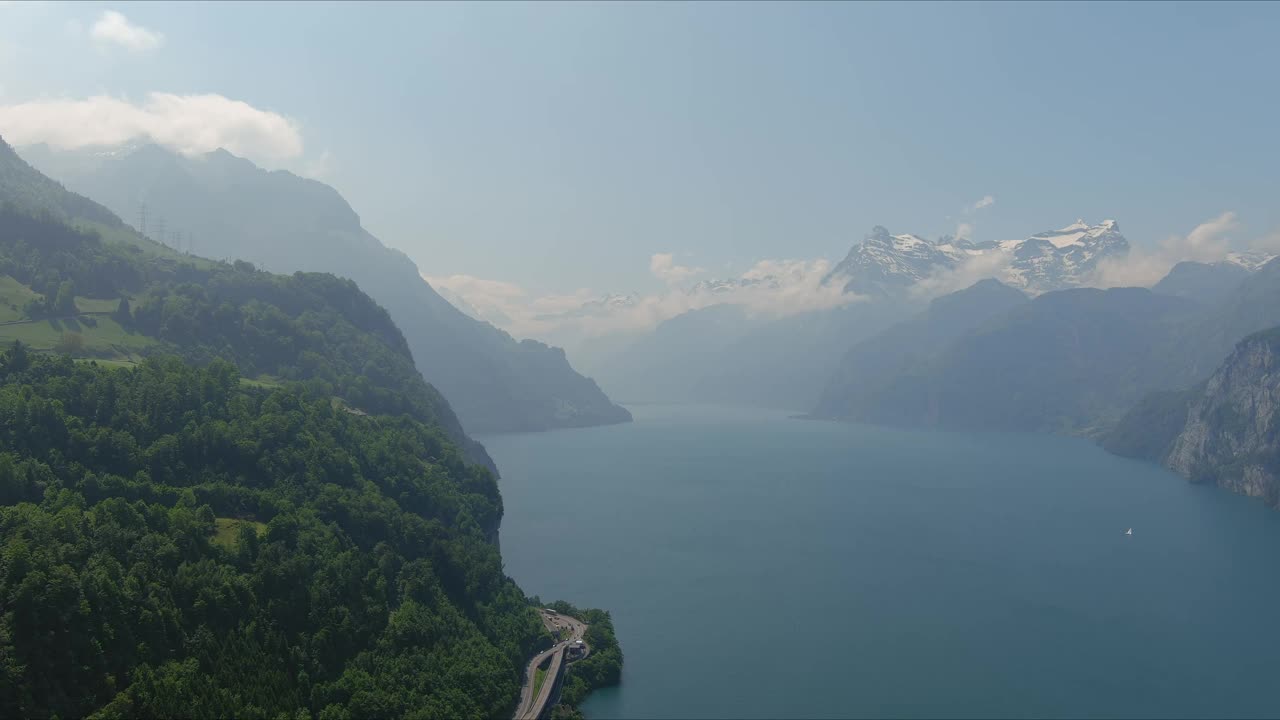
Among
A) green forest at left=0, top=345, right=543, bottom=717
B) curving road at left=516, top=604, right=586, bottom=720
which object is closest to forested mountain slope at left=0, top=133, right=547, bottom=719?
green forest at left=0, top=345, right=543, bottom=717

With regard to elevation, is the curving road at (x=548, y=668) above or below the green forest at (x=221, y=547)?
below

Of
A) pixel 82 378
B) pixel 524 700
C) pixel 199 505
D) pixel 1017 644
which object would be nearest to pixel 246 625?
pixel 199 505

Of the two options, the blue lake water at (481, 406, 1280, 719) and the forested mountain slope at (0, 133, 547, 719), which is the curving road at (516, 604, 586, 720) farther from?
the blue lake water at (481, 406, 1280, 719)

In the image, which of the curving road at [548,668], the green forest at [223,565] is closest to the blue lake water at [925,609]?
the curving road at [548,668]

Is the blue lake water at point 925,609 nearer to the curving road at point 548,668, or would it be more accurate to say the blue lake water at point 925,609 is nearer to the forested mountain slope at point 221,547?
the curving road at point 548,668

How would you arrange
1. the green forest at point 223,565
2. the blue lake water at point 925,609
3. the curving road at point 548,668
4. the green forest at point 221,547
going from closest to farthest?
1. the green forest at point 223,565
2. the green forest at point 221,547
3. the curving road at point 548,668
4. the blue lake water at point 925,609

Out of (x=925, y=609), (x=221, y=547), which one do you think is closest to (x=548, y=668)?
(x=221, y=547)

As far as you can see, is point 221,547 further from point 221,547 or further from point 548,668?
point 548,668

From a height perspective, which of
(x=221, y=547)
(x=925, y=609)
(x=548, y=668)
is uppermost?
(x=221, y=547)
